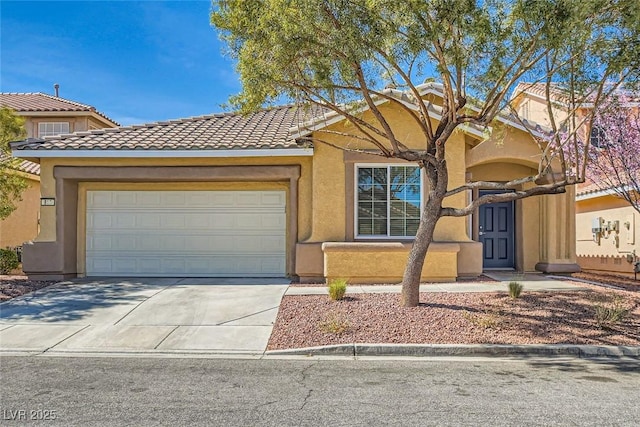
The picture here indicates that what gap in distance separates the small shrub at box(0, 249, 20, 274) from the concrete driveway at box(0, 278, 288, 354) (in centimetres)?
237

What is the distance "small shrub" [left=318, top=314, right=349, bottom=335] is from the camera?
297 inches

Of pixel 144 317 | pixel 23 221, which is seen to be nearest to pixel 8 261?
pixel 23 221

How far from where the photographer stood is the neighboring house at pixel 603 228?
15.7 meters

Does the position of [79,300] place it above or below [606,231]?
below

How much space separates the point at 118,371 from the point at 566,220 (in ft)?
37.7

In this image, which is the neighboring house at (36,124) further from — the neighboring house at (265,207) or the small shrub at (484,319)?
the small shrub at (484,319)

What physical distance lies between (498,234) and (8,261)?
43.8 ft

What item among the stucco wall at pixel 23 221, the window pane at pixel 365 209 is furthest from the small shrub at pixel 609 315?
the stucco wall at pixel 23 221

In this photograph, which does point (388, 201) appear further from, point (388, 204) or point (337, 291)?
point (337, 291)

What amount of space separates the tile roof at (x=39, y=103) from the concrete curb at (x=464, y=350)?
1919 cm

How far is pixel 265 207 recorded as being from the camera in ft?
42.1

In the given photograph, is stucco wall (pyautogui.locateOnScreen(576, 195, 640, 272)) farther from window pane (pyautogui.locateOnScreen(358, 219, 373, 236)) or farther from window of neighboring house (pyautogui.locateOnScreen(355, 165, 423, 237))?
window pane (pyautogui.locateOnScreen(358, 219, 373, 236))

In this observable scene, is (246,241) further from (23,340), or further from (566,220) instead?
(566,220)

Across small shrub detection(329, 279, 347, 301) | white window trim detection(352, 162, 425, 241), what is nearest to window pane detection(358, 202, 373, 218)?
white window trim detection(352, 162, 425, 241)
